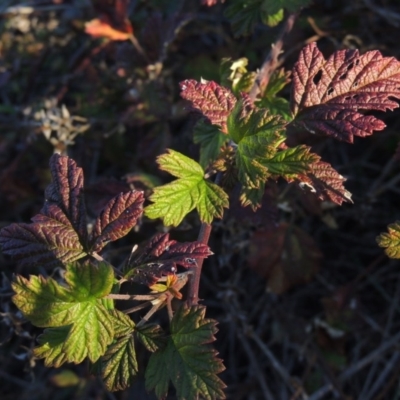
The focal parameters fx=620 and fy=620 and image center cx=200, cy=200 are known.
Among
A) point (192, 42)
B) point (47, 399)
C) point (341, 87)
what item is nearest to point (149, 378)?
point (341, 87)

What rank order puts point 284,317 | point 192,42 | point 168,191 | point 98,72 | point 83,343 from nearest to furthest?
point 83,343 → point 168,191 → point 284,317 → point 98,72 → point 192,42

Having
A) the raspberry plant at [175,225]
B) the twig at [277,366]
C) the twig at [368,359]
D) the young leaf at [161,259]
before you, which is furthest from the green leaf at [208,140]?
the twig at [368,359]

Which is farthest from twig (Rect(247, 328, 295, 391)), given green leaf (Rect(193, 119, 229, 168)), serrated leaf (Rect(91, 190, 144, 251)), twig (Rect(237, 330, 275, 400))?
serrated leaf (Rect(91, 190, 144, 251))

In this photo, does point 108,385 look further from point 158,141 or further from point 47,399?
point 47,399

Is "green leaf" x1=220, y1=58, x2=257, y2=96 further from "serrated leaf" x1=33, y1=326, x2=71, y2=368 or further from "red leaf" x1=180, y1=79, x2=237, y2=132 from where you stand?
"serrated leaf" x1=33, y1=326, x2=71, y2=368

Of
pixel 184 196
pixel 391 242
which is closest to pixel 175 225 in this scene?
pixel 184 196

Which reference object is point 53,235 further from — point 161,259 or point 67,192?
point 161,259
